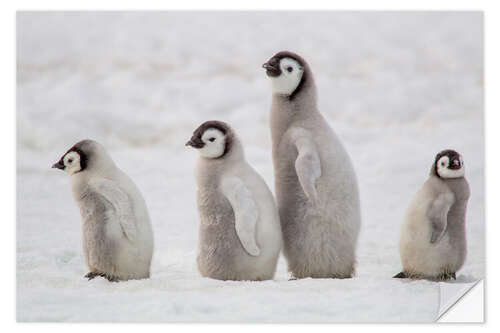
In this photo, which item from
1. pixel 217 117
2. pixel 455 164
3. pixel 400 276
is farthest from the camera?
pixel 217 117

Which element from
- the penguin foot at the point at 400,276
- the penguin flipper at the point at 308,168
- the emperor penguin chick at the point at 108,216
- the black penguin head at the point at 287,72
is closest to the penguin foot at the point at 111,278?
the emperor penguin chick at the point at 108,216

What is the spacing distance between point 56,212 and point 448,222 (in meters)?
1.86

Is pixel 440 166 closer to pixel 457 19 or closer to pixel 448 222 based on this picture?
pixel 448 222

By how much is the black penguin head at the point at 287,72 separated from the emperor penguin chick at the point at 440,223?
25.4 inches

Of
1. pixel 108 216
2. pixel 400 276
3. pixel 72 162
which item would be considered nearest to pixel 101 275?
pixel 108 216

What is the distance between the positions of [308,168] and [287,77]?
15.7 inches

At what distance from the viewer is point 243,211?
2.76m

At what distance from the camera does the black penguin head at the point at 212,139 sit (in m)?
2.81

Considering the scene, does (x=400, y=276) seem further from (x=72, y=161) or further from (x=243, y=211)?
(x=72, y=161)

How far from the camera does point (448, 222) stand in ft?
9.48

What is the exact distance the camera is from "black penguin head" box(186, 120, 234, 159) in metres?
2.81

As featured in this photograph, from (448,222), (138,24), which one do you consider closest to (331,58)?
(138,24)

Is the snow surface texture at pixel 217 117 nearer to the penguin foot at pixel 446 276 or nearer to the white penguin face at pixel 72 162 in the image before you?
the penguin foot at pixel 446 276

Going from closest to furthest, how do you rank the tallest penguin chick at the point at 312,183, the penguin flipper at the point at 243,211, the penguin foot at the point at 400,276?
the penguin flipper at the point at 243,211, the tallest penguin chick at the point at 312,183, the penguin foot at the point at 400,276
